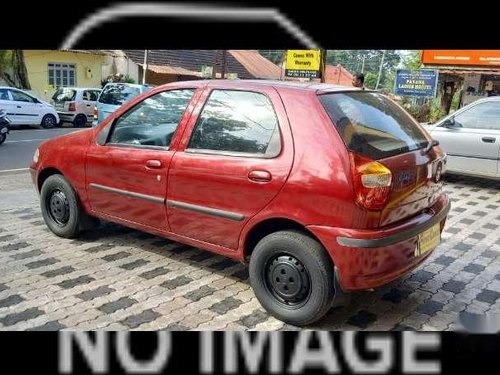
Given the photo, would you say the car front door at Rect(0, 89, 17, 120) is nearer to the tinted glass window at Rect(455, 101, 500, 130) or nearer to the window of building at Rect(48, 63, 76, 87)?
the window of building at Rect(48, 63, 76, 87)

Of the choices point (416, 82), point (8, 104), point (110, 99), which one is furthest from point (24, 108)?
point (416, 82)

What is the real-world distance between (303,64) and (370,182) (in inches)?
331

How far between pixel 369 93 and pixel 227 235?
1492 mm

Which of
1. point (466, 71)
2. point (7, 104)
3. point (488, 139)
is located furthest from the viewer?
point (466, 71)

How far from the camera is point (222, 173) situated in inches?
→ 126

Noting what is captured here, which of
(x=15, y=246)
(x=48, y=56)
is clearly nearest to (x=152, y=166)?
(x=15, y=246)

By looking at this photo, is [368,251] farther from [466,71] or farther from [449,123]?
[466,71]

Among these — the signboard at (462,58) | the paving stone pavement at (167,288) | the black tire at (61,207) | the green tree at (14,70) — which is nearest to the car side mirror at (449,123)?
the paving stone pavement at (167,288)

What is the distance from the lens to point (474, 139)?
276 inches

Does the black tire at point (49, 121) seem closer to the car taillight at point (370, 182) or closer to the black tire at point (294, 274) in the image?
the black tire at point (294, 274)

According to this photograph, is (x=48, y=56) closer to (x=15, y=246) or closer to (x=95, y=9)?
(x=15, y=246)

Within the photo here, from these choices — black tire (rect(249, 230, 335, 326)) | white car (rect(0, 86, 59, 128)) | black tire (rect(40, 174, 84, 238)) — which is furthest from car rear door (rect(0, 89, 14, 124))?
black tire (rect(249, 230, 335, 326))

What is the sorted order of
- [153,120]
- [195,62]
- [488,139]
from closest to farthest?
1. [153,120]
2. [488,139]
3. [195,62]

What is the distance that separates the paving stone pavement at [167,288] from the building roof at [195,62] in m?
16.9
